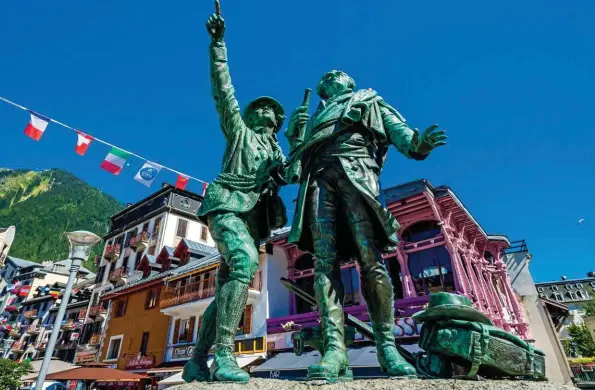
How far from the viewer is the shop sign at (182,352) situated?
21.6 meters

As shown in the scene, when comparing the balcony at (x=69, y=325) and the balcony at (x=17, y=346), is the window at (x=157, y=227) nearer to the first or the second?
the balcony at (x=69, y=325)

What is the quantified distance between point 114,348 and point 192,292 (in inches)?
481

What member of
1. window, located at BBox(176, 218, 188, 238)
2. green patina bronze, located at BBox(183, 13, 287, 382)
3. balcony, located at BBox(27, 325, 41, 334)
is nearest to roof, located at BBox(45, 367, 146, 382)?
green patina bronze, located at BBox(183, 13, 287, 382)

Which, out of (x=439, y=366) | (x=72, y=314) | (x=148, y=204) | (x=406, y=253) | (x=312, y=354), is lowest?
(x=439, y=366)

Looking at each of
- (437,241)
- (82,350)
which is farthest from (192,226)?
(437,241)

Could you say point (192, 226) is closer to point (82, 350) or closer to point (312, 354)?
point (82, 350)

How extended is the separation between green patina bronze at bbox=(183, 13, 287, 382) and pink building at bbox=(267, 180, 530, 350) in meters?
11.6

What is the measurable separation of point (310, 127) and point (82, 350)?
38054 mm

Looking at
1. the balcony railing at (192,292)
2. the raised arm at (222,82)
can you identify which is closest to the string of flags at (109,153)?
the balcony railing at (192,292)

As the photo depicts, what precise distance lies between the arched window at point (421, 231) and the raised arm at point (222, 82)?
14.8 meters

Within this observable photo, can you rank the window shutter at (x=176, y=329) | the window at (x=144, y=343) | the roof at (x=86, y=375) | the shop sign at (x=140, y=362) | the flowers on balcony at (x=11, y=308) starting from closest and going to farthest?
1. the roof at (x=86, y=375)
2. the window shutter at (x=176, y=329)
3. the shop sign at (x=140, y=362)
4. the window at (x=144, y=343)
5. the flowers on balcony at (x=11, y=308)

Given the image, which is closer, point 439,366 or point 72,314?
point 439,366

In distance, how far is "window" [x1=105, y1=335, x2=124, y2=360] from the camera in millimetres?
28442

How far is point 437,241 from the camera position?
1608cm
